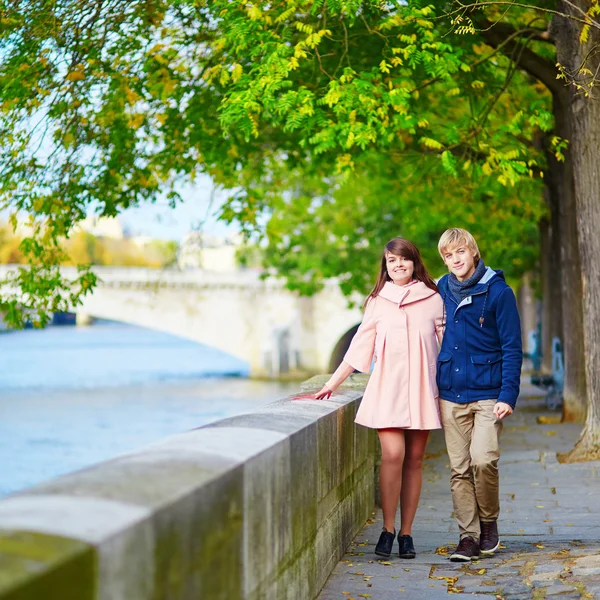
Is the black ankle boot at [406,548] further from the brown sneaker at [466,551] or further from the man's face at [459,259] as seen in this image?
the man's face at [459,259]

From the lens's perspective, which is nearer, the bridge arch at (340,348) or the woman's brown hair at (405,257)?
the woman's brown hair at (405,257)

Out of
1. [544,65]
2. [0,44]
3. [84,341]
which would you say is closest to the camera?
[0,44]

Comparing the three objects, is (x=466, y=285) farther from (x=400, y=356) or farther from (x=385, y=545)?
(x=385, y=545)

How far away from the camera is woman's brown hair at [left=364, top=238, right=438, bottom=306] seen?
5.04 metres

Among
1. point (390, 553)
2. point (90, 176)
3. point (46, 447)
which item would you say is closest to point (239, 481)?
point (390, 553)

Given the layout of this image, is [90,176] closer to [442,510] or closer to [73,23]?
[73,23]

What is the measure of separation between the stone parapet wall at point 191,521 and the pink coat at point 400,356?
0.30m

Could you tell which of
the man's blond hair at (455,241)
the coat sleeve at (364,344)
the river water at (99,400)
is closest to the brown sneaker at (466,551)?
the coat sleeve at (364,344)

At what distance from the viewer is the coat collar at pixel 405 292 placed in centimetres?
500

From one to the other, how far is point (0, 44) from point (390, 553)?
6566 mm

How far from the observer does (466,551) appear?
16.6 ft

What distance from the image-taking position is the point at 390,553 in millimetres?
5031

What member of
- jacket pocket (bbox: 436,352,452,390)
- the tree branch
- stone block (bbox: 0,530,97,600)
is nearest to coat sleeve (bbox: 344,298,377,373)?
jacket pocket (bbox: 436,352,452,390)

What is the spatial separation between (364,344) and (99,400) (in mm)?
32155
